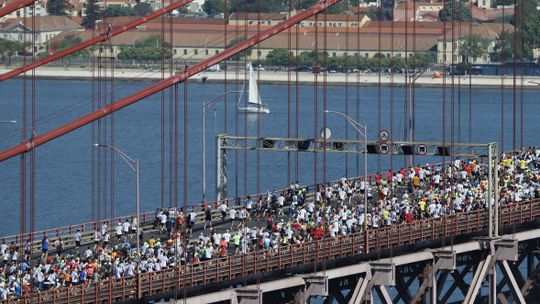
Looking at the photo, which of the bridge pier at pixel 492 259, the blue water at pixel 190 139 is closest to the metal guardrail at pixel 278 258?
the bridge pier at pixel 492 259

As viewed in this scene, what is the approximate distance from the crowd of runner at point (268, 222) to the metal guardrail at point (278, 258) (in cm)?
57

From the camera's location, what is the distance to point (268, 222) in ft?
204

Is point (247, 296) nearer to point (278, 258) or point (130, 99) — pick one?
point (278, 258)

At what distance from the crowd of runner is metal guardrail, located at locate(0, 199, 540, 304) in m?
0.57

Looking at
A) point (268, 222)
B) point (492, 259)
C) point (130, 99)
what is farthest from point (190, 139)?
point (130, 99)

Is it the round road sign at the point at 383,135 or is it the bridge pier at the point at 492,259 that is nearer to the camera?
the bridge pier at the point at 492,259

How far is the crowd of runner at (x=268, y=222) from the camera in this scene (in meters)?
53.6

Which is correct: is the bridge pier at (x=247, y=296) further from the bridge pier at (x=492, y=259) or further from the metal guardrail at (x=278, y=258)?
the bridge pier at (x=492, y=259)

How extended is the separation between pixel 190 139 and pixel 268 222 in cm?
7773

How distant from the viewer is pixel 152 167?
123 meters

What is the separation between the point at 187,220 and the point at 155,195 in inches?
1791

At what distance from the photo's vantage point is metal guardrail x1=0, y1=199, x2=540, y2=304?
51.0 m

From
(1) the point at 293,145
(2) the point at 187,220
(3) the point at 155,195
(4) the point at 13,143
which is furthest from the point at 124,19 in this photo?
(2) the point at 187,220

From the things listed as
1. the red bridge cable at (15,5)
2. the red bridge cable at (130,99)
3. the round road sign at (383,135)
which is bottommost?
the round road sign at (383,135)
